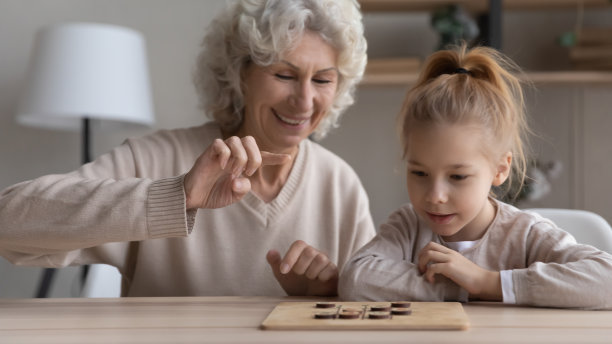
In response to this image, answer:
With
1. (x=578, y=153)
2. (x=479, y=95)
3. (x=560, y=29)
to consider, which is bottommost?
(x=578, y=153)

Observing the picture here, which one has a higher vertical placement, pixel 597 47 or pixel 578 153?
pixel 597 47

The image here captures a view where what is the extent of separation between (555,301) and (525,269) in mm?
62

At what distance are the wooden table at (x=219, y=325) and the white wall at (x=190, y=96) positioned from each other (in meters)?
1.94

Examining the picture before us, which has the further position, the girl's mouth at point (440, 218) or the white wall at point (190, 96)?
the white wall at point (190, 96)

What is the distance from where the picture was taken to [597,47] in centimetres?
273

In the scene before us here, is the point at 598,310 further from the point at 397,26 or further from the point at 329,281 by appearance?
the point at 397,26

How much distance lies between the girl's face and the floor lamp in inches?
68.3

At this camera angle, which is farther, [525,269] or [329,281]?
[329,281]

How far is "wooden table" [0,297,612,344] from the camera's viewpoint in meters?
0.85

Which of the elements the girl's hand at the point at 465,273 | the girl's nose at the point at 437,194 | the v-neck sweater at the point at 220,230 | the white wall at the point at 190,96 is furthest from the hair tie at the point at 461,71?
the white wall at the point at 190,96

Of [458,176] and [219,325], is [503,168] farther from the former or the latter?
[219,325]

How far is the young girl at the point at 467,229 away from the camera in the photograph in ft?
3.56

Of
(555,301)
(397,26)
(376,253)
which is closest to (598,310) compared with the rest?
(555,301)

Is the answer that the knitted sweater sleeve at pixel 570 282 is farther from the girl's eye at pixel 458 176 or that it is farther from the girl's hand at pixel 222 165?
the girl's hand at pixel 222 165
